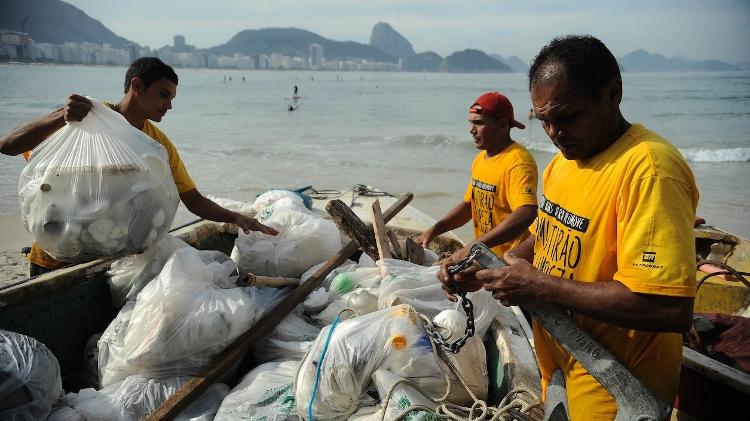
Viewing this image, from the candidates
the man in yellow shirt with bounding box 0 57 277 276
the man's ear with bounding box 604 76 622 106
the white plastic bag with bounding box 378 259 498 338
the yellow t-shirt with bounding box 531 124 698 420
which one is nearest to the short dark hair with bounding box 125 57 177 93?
the man in yellow shirt with bounding box 0 57 277 276

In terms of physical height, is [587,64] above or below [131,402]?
above

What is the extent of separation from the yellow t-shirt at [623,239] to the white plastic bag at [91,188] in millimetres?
1990

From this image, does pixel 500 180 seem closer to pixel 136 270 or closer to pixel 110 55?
pixel 136 270

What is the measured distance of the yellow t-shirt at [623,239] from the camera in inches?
47.8

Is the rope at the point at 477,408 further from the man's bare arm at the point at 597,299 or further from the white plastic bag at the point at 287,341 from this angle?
the white plastic bag at the point at 287,341

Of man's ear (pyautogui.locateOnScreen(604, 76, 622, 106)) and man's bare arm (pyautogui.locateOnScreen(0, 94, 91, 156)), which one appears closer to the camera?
man's ear (pyautogui.locateOnScreen(604, 76, 622, 106))

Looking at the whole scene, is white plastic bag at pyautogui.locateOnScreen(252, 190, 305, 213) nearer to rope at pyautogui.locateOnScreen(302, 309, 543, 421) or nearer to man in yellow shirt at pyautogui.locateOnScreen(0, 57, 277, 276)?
man in yellow shirt at pyautogui.locateOnScreen(0, 57, 277, 276)

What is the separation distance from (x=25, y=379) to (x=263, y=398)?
906 mm

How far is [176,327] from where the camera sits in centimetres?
234

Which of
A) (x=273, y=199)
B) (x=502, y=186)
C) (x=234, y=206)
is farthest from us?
(x=234, y=206)

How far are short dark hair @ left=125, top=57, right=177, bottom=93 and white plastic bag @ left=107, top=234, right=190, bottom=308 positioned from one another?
36.7 inches

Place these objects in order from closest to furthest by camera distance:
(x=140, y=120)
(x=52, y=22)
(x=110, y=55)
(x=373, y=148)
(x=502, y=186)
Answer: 1. (x=140, y=120)
2. (x=502, y=186)
3. (x=373, y=148)
4. (x=110, y=55)
5. (x=52, y=22)

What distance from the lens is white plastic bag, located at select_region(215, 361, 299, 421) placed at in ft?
7.06

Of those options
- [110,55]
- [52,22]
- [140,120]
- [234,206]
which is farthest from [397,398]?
[52,22]
